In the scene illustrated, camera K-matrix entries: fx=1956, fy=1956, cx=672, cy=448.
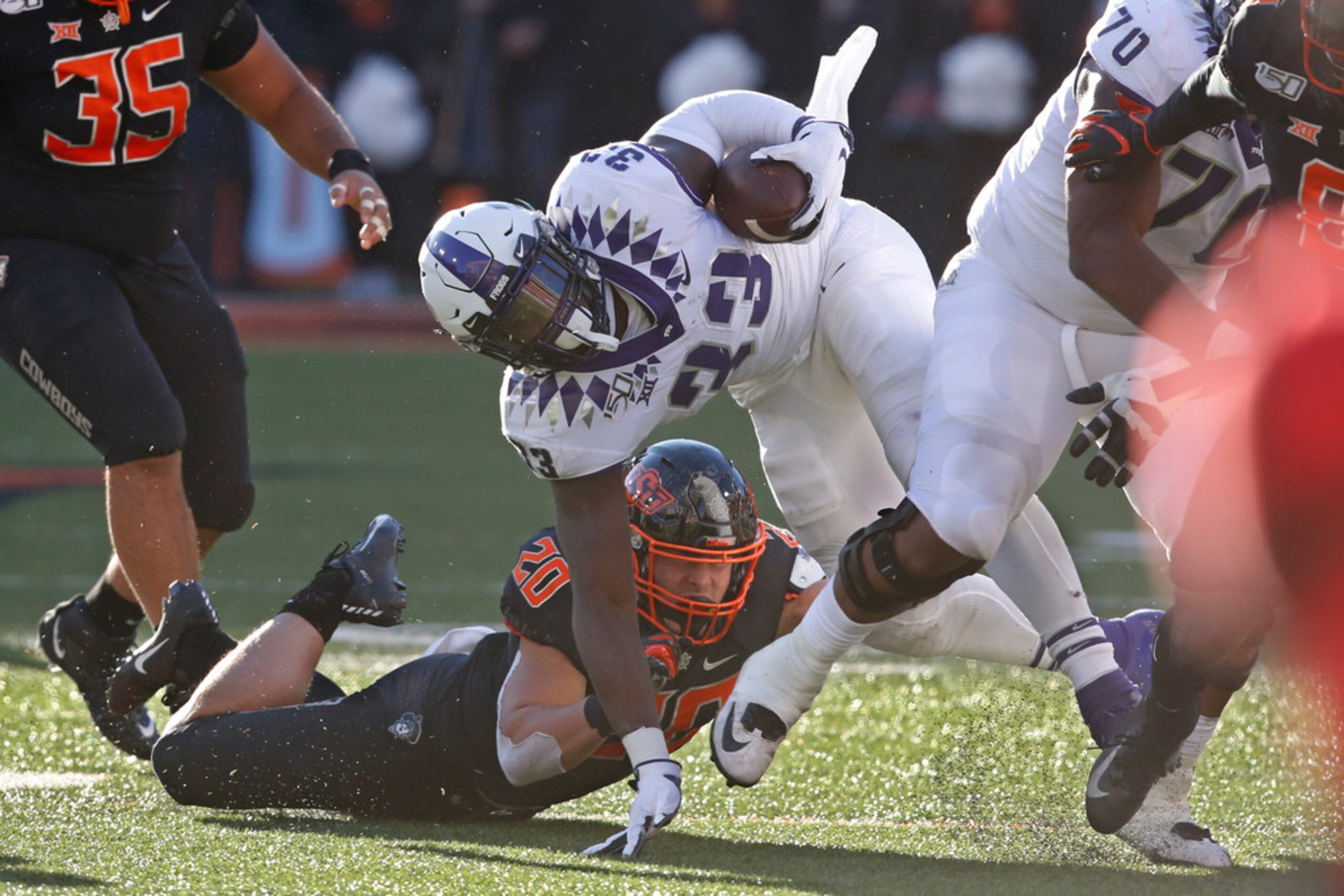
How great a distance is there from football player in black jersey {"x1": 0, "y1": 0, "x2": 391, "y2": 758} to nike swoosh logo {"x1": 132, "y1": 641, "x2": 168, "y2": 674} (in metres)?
0.19

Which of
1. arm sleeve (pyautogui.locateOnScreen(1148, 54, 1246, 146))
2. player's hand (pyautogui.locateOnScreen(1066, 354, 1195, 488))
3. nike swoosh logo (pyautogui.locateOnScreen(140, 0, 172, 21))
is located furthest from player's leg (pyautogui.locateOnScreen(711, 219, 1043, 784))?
nike swoosh logo (pyautogui.locateOnScreen(140, 0, 172, 21))

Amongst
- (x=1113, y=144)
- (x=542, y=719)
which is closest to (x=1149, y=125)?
(x=1113, y=144)

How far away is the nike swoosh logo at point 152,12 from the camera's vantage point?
4.08m

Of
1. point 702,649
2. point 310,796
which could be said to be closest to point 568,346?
point 702,649

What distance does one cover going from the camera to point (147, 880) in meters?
2.97

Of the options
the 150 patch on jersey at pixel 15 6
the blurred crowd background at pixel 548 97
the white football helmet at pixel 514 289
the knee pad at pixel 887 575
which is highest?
the 150 patch on jersey at pixel 15 6

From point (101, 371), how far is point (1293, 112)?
2307 millimetres

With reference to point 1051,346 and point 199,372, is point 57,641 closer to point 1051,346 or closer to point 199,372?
point 199,372

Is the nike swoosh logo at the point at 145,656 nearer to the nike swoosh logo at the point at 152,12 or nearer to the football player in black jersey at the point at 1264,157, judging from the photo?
the nike swoosh logo at the point at 152,12

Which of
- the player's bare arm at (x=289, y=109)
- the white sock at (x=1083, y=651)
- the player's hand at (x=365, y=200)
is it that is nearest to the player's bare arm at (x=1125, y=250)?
the white sock at (x=1083, y=651)

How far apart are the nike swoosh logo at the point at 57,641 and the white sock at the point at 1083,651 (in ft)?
7.24

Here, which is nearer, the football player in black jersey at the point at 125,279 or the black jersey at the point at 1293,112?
the black jersey at the point at 1293,112

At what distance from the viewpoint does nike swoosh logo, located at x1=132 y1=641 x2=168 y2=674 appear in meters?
3.86

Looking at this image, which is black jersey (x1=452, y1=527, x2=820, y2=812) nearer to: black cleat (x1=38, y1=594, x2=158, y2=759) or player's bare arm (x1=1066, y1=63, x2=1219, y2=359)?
player's bare arm (x1=1066, y1=63, x2=1219, y2=359)
